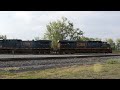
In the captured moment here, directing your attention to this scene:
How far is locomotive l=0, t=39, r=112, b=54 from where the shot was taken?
43062mm

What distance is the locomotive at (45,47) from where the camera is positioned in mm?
43062

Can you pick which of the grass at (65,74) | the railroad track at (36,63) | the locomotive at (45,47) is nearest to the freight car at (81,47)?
the locomotive at (45,47)

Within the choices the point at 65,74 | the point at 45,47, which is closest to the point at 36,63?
the point at 65,74

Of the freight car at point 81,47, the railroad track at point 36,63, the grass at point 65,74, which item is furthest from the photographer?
the freight car at point 81,47

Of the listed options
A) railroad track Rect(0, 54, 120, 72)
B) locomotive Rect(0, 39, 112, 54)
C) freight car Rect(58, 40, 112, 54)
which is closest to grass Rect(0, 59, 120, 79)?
railroad track Rect(0, 54, 120, 72)

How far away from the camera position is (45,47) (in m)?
44.8

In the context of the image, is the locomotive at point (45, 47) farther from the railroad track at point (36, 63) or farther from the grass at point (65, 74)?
the grass at point (65, 74)

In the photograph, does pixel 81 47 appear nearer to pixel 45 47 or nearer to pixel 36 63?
pixel 45 47

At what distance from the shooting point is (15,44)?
43281mm

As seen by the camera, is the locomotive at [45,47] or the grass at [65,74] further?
the locomotive at [45,47]
